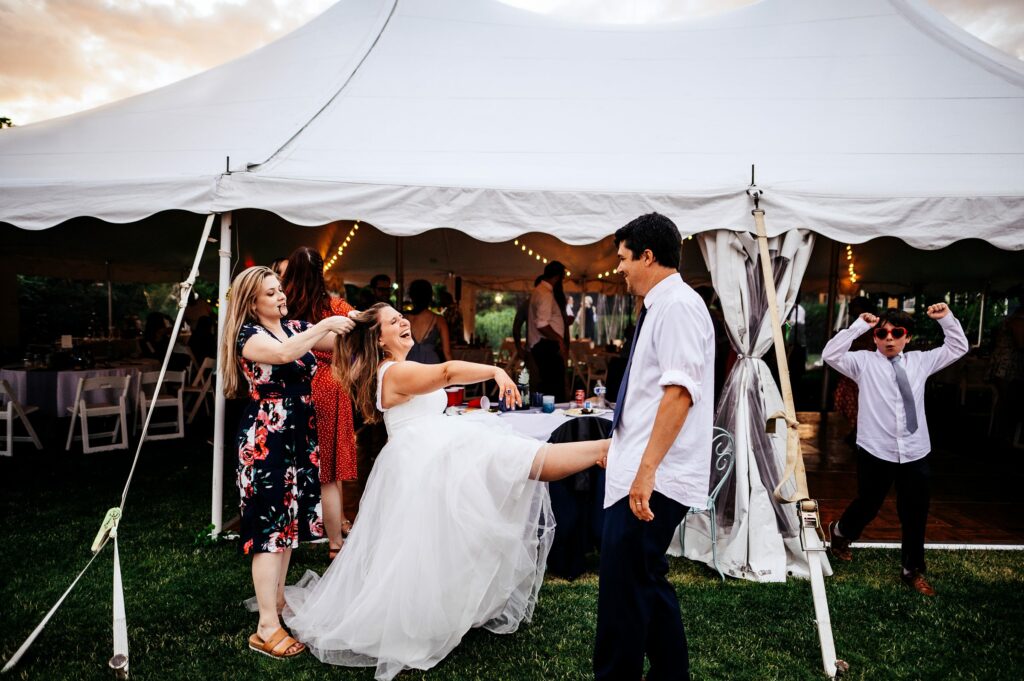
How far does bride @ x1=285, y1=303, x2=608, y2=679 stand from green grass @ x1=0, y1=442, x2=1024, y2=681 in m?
0.16

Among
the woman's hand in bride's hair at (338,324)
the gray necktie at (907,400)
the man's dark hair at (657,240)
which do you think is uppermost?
the man's dark hair at (657,240)

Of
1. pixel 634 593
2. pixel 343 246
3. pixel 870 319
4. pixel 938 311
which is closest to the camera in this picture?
pixel 634 593

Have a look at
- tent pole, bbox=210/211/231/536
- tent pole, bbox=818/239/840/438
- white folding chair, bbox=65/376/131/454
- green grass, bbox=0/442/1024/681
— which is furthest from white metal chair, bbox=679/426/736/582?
white folding chair, bbox=65/376/131/454

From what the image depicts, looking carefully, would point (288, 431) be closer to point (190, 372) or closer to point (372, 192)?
point (372, 192)

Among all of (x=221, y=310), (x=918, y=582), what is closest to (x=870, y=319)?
(x=918, y=582)

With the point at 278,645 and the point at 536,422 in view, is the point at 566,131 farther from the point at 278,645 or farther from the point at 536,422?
the point at 278,645

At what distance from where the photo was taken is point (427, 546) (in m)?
A: 2.59

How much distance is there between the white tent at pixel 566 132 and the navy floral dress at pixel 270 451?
136cm

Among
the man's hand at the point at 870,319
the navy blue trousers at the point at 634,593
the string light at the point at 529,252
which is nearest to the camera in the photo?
the navy blue trousers at the point at 634,593

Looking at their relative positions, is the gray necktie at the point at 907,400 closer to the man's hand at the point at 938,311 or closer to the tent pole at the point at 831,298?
the man's hand at the point at 938,311

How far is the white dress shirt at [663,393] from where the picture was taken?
1.93 meters

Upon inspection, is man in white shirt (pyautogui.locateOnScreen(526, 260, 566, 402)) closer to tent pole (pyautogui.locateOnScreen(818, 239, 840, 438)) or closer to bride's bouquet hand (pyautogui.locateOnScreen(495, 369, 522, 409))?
bride's bouquet hand (pyautogui.locateOnScreen(495, 369, 522, 409))

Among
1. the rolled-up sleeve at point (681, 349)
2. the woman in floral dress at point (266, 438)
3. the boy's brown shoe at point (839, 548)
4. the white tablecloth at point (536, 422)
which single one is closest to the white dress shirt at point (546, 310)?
the white tablecloth at point (536, 422)

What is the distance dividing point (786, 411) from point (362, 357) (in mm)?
2099
